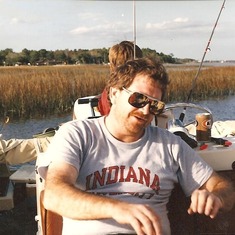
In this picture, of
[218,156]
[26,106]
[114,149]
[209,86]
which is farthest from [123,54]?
[209,86]

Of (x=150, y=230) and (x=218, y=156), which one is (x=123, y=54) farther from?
(x=150, y=230)

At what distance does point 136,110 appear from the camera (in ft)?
5.80

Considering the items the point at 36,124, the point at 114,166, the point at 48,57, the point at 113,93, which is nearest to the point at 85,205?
the point at 114,166

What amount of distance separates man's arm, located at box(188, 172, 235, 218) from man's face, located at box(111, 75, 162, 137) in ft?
1.21

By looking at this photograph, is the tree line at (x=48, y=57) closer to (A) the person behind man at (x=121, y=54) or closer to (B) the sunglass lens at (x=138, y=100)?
(A) the person behind man at (x=121, y=54)

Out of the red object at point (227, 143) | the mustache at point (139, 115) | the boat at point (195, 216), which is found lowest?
the boat at point (195, 216)

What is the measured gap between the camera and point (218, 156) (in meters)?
2.17

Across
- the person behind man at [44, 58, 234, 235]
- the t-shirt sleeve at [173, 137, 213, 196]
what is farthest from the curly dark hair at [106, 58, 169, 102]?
the t-shirt sleeve at [173, 137, 213, 196]

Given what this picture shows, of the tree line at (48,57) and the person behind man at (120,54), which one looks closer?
the person behind man at (120,54)

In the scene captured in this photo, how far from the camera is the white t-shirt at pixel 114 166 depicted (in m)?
1.70

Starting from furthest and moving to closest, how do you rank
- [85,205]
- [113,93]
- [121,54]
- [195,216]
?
[121,54] < [195,216] < [113,93] < [85,205]

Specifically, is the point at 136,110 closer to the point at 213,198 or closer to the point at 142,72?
the point at 142,72

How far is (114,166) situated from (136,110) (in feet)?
0.79

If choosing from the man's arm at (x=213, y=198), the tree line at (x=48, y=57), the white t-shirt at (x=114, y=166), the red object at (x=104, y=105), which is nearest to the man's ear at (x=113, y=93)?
the white t-shirt at (x=114, y=166)
